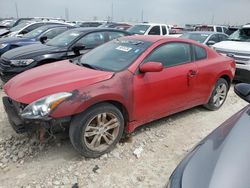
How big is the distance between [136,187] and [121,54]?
1.94m

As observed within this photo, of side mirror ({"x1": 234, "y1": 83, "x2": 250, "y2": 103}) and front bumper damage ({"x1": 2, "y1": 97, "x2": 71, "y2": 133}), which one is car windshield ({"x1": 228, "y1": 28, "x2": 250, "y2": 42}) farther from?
front bumper damage ({"x1": 2, "y1": 97, "x2": 71, "y2": 133})

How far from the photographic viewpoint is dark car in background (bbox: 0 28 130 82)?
5699 millimetres

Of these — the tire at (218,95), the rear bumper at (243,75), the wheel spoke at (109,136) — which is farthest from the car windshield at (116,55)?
the rear bumper at (243,75)

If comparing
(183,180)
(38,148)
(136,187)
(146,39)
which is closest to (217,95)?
(146,39)

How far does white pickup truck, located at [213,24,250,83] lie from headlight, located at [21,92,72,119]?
5.84m

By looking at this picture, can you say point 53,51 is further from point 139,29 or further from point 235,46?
point 139,29

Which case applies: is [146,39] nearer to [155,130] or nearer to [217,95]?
[155,130]

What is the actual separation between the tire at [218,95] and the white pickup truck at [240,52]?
2.23m

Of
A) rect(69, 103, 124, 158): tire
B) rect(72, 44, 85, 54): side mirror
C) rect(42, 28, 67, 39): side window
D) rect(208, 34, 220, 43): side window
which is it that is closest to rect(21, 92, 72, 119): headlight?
rect(69, 103, 124, 158): tire

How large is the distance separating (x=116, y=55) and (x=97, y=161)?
5.22 ft

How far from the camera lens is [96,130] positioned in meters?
3.31

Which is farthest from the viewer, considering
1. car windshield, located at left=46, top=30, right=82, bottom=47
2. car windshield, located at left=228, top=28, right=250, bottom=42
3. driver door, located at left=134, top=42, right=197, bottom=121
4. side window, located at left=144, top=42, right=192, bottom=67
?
car windshield, located at left=228, top=28, right=250, bottom=42

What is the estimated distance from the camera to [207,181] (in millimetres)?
1553

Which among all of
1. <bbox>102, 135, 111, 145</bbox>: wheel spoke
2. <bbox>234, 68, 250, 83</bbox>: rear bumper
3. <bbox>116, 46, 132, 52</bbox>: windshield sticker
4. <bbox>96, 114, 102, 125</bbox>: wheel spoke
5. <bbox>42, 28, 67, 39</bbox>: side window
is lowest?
<bbox>234, 68, 250, 83</bbox>: rear bumper
